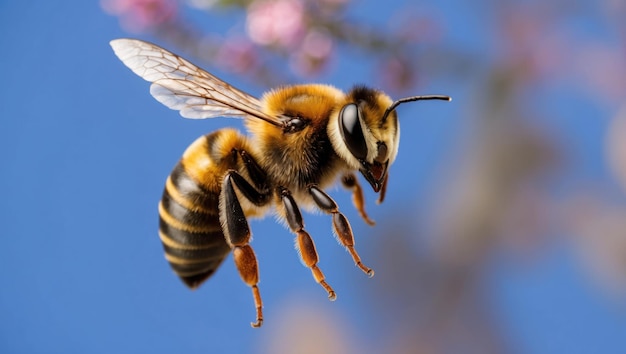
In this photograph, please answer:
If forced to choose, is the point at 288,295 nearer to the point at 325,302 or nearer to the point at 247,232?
the point at 325,302

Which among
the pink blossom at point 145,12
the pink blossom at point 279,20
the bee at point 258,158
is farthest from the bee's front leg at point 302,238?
the pink blossom at point 145,12

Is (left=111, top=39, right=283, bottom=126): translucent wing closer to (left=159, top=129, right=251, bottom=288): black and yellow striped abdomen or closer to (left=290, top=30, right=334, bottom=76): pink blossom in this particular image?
(left=159, top=129, right=251, bottom=288): black and yellow striped abdomen

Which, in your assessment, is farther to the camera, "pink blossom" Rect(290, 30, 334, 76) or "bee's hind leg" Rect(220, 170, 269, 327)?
"pink blossom" Rect(290, 30, 334, 76)

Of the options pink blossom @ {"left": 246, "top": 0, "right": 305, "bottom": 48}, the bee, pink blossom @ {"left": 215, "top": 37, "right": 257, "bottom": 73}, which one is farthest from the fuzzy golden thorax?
pink blossom @ {"left": 215, "top": 37, "right": 257, "bottom": 73}

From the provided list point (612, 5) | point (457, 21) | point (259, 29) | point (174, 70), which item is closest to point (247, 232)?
point (174, 70)

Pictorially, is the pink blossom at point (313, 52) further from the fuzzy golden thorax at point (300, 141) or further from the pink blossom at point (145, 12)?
the fuzzy golden thorax at point (300, 141)

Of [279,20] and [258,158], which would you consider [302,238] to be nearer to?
[258,158]

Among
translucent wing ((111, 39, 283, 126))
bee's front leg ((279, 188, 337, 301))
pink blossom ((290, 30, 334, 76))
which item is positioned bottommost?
bee's front leg ((279, 188, 337, 301))

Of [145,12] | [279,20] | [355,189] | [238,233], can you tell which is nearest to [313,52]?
[279,20]
